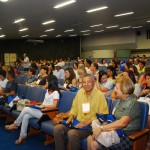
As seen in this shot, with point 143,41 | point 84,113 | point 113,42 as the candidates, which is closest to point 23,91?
point 84,113

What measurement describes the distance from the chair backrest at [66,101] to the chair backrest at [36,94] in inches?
24.7

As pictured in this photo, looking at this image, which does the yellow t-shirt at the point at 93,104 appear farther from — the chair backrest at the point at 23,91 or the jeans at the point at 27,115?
the chair backrest at the point at 23,91

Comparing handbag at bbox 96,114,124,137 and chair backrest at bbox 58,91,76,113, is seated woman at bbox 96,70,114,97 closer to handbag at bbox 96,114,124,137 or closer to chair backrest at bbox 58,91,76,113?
chair backrest at bbox 58,91,76,113

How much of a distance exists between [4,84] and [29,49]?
1769cm

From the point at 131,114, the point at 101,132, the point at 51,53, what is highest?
the point at 51,53

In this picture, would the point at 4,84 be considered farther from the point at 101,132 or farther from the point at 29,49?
the point at 29,49

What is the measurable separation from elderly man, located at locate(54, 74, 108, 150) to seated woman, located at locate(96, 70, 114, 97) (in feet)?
4.47

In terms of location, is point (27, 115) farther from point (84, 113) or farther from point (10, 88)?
point (10, 88)

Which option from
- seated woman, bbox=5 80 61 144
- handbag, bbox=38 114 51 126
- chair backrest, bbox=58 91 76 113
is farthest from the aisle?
chair backrest, bbox=58 91 76 113

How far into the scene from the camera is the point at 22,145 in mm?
3289

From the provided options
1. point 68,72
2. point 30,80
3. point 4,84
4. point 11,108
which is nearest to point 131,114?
point 11,108

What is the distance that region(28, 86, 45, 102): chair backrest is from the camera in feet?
13.2

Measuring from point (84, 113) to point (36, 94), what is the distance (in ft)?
5.64

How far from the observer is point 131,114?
222cm
